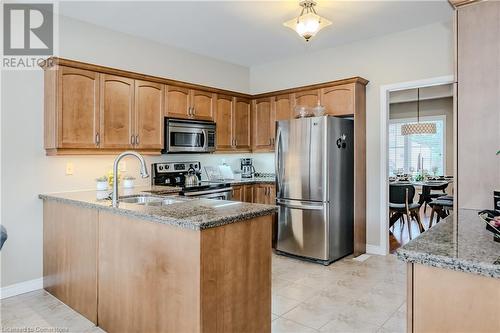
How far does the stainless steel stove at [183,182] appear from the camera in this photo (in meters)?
3.93

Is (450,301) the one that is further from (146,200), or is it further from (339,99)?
(339,99)

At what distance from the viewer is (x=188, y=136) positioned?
4.09m

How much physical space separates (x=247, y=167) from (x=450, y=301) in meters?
4.37

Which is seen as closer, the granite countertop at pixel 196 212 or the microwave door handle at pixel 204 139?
the granite countertop at pixel 196 212

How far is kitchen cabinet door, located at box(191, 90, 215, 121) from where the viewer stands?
4.17 meters

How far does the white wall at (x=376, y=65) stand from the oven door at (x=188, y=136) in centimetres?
157

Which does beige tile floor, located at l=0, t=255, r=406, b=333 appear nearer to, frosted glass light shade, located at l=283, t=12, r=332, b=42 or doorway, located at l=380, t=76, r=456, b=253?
doorway, located at l=380, t=76, r=456, b=253

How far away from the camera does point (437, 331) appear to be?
1.08 m

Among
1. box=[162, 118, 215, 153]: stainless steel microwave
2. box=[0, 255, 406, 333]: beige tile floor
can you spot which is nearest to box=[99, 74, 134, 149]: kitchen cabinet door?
box=[162, 118, 215, 153]: stainless steel microwave

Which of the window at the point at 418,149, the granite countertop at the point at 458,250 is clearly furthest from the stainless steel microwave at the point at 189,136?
the window at the point at 418,149

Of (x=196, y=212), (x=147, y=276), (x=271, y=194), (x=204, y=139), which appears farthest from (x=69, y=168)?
(x=271, y=194)

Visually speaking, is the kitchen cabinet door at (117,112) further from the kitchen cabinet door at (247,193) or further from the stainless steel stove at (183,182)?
the kitchen cabinet door at (247,193)

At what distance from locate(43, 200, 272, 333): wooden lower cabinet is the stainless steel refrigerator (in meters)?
1.82

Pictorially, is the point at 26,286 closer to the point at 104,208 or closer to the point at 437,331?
the point at 104,208
